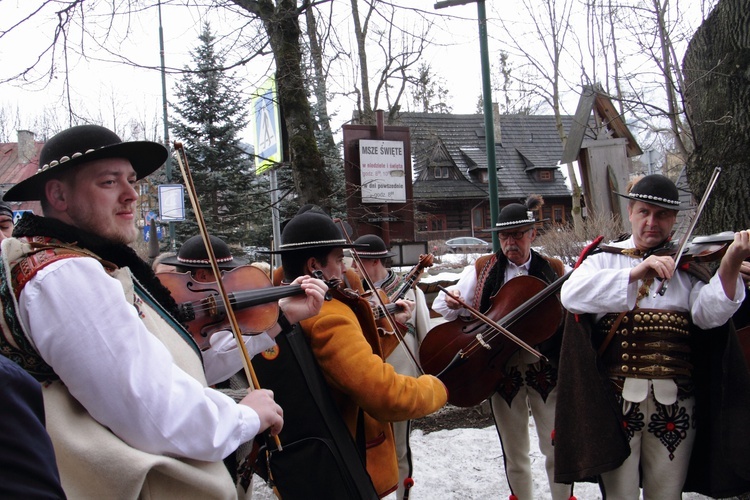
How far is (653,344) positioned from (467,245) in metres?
21.0

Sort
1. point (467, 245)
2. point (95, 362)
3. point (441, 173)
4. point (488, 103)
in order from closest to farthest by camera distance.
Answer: point (95, 362) → point (488, 103) → point (467, 245) → point (441, 173)

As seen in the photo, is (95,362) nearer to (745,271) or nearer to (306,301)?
(306,301)

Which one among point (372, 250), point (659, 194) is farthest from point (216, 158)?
point (659, 194)

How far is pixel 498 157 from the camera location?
29.5 m

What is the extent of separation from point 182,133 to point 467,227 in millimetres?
16525

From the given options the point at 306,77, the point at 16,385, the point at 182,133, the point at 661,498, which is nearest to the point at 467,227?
the point at 182,133

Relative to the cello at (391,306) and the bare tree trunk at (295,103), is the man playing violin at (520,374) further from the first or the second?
the bare tree trunk at (295,103)

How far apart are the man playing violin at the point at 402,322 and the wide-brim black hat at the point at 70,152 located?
6.85ft

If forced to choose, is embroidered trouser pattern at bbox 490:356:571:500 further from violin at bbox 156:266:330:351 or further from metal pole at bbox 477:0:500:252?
metal pole at bbox 477:0:500:252

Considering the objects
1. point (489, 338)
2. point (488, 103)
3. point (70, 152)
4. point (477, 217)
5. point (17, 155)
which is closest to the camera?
point (70, 152)

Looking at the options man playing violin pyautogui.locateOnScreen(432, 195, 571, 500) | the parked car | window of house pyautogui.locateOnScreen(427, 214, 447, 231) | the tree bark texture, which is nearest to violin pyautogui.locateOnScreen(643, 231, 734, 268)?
the tree bark texture

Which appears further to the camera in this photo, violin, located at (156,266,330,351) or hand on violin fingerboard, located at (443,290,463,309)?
hand on violin fingerboard, located at (443,290,463,309)

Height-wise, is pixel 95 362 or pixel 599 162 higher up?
pixel 599 162

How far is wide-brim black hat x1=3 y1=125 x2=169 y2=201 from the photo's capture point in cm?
147
